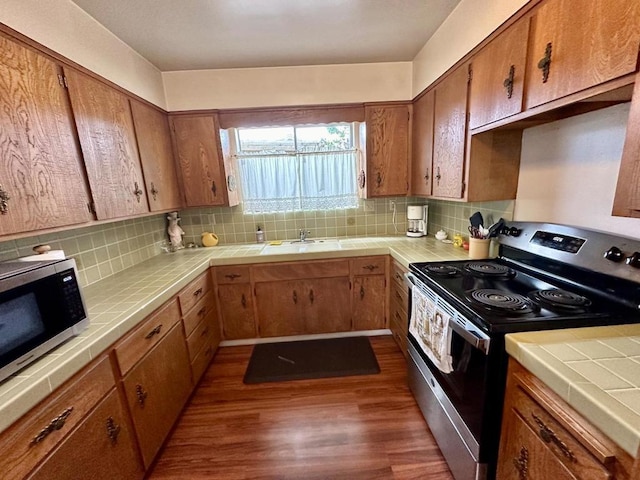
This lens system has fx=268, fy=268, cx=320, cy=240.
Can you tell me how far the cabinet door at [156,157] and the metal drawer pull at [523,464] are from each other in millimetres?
2532

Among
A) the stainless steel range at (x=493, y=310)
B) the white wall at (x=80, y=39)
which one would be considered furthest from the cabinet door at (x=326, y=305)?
the white wall at (x=80, y=39)

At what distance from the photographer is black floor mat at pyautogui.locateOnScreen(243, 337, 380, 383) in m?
2.12

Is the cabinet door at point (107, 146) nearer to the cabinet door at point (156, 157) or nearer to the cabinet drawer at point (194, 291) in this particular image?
the cabinet door at point (156, 157)

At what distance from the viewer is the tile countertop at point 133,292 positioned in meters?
0.85

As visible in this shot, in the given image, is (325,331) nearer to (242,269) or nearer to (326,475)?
(242,269)

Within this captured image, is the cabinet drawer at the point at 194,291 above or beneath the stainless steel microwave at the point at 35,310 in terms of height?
beneath

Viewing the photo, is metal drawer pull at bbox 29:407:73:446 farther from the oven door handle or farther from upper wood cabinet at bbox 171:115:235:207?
upper wood cabinet at bbox 171:115:235:207

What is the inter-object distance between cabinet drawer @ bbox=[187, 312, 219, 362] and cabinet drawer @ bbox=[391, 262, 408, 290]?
1621 millimetres

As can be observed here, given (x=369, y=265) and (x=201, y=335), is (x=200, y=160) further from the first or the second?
(x=369, y=265)

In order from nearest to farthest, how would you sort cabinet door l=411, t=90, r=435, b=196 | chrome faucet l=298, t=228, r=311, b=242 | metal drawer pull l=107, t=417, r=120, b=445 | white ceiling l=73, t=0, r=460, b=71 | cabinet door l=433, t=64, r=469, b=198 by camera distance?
metal drawer pull l=107, t=417, r=120, b=445 < white ceiling l=73, t=0, r=460, b=71 < cabinet door l=433, t=64, r=469, b=198 < cabinet door l=411, t=90, r=435, b=196 < chrome faucet l=298, t=228, r=311, b=242

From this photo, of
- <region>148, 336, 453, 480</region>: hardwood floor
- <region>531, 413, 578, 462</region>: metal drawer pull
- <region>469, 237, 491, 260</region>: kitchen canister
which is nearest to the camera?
<region>531, 413, 578, 462</region>: metal drawer pull

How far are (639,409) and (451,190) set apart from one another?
4.85ft

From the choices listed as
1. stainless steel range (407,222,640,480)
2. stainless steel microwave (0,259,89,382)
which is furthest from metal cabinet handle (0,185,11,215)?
stainless steel range (407,222,640,480)

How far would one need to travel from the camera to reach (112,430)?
1.15 m
